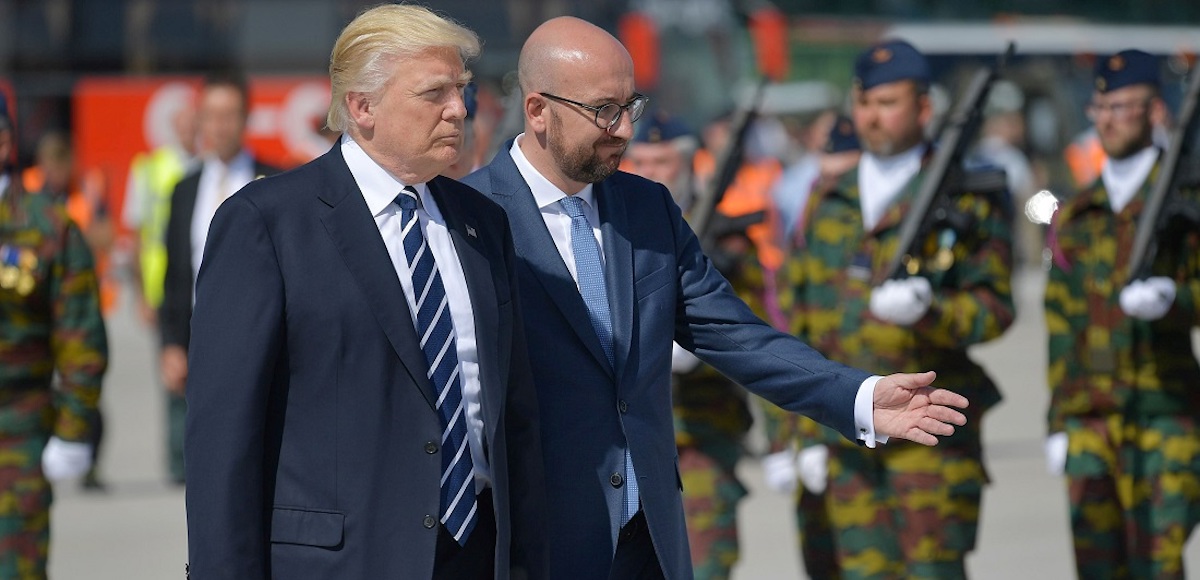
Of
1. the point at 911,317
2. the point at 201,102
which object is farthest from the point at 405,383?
the point at 201,102

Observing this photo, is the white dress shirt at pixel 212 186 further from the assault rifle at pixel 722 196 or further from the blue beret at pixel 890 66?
the blue beret at pixel 890 66

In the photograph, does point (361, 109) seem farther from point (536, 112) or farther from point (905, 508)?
point (905, 508)

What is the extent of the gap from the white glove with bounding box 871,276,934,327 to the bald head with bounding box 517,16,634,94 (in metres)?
1.78

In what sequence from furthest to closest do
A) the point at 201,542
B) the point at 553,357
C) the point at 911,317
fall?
1. the point at 911,317
2. the point at 553,357
3. the point at 201,542

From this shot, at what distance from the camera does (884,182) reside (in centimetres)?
546

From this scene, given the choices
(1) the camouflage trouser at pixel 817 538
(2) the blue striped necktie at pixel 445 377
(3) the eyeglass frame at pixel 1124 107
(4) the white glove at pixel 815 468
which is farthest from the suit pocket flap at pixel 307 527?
(3) the eyeglass frame at pixel 1124 107

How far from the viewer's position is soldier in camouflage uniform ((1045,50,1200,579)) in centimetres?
527

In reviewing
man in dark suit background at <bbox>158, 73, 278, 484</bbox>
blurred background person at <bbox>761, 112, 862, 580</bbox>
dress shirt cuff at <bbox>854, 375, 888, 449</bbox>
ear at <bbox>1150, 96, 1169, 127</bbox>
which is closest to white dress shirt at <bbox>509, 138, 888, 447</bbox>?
dress shirt cuff at <bbox>854, 375, 888, 449</bbox>

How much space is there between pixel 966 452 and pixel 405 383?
274 centimetres

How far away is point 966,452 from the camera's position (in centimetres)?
524

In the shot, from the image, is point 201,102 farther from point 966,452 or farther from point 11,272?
point 966,452

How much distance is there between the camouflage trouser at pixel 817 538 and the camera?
5.61 m

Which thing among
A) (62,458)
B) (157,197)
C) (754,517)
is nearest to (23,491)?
(62,458)

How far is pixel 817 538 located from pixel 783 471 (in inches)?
13.7
